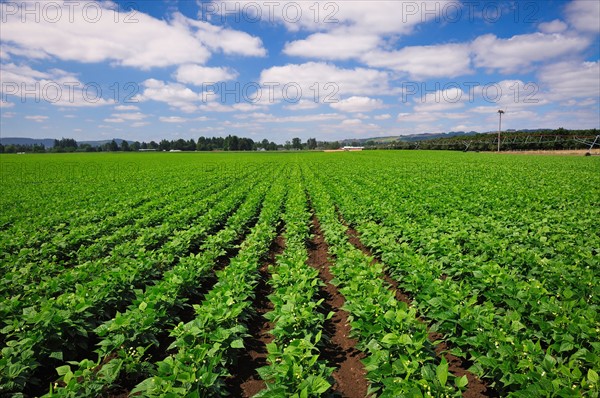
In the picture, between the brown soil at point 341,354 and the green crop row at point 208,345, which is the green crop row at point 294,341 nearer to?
the brown soil at point 341,354

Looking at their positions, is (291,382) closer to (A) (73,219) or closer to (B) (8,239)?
(B) (8,239)

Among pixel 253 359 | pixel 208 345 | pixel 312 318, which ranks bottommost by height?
pixel 253 359

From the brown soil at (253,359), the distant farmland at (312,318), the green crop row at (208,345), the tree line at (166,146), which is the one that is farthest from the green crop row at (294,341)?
the tree line at (166,146)

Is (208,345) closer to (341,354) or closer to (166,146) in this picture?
(341,354)

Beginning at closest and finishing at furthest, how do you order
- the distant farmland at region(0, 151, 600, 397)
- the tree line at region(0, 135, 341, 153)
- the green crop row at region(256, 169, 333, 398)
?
the green crop row at region(256, 169, 333, 398) → the distant farmland at region(0, 151, 600, 397) → the tree line at region(0, 135, 341, 153)

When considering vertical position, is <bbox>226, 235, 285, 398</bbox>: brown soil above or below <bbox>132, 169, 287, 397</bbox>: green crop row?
below

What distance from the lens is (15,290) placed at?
5.98 meters

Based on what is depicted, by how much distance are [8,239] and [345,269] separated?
10.8 metres

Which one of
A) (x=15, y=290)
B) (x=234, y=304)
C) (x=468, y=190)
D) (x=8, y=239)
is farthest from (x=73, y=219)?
(x=468, y=190)

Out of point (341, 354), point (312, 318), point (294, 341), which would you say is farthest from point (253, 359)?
point (294, 341)

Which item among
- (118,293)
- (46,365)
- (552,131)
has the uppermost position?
(552,131)

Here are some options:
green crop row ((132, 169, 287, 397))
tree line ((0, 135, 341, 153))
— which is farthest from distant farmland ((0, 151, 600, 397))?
tree line ((0, 135, 341, 153))

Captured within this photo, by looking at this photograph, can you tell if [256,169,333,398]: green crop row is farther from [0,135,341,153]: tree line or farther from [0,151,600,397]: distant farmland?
[0,135,341,153]: tree line

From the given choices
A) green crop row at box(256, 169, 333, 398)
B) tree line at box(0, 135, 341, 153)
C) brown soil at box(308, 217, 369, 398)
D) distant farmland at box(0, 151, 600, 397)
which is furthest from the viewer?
tree line at box(0, 135, 341, 153)
